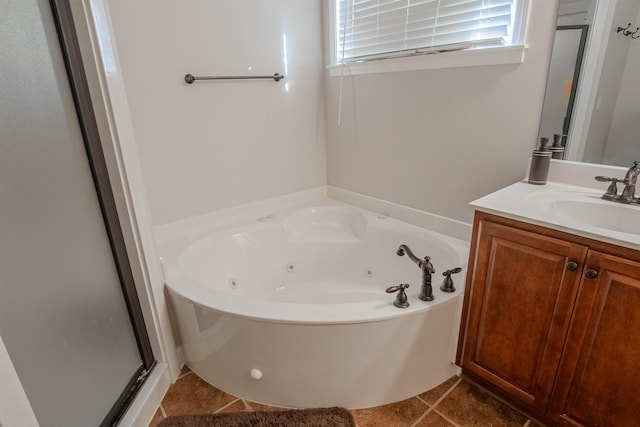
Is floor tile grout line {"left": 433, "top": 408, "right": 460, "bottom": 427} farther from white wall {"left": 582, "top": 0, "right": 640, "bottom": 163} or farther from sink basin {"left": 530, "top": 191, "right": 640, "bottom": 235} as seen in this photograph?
white wall {"left": 582, "top": 0, "right": 640, "bottom": 163}

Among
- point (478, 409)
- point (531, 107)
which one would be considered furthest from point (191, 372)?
point (531, 107)

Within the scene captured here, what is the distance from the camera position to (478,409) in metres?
1.47

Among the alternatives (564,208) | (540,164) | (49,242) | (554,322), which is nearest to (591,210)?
(564,208)

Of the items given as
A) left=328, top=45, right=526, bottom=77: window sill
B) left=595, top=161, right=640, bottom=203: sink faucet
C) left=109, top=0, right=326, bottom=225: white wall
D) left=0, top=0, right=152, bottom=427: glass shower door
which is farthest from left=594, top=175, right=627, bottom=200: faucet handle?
left=0, top=0, right=152, bottom=427: glass shower door

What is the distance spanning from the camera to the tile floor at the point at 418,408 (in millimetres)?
1427

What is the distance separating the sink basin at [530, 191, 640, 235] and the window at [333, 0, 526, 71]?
66 cm

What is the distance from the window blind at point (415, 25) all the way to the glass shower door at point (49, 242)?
1650 millimetres

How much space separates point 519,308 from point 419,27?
4.97 ft

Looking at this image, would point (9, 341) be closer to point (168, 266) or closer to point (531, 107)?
point (168, 266)

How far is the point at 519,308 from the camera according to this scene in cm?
128

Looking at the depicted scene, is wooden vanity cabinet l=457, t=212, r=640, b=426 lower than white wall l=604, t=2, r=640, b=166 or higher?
lower

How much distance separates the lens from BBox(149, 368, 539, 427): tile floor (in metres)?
1.43

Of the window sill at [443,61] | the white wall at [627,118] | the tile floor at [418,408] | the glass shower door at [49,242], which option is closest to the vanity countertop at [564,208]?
the white wall at [627,118]

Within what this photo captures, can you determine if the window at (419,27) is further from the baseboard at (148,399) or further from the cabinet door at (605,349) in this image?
the baseboard at (148,399)
